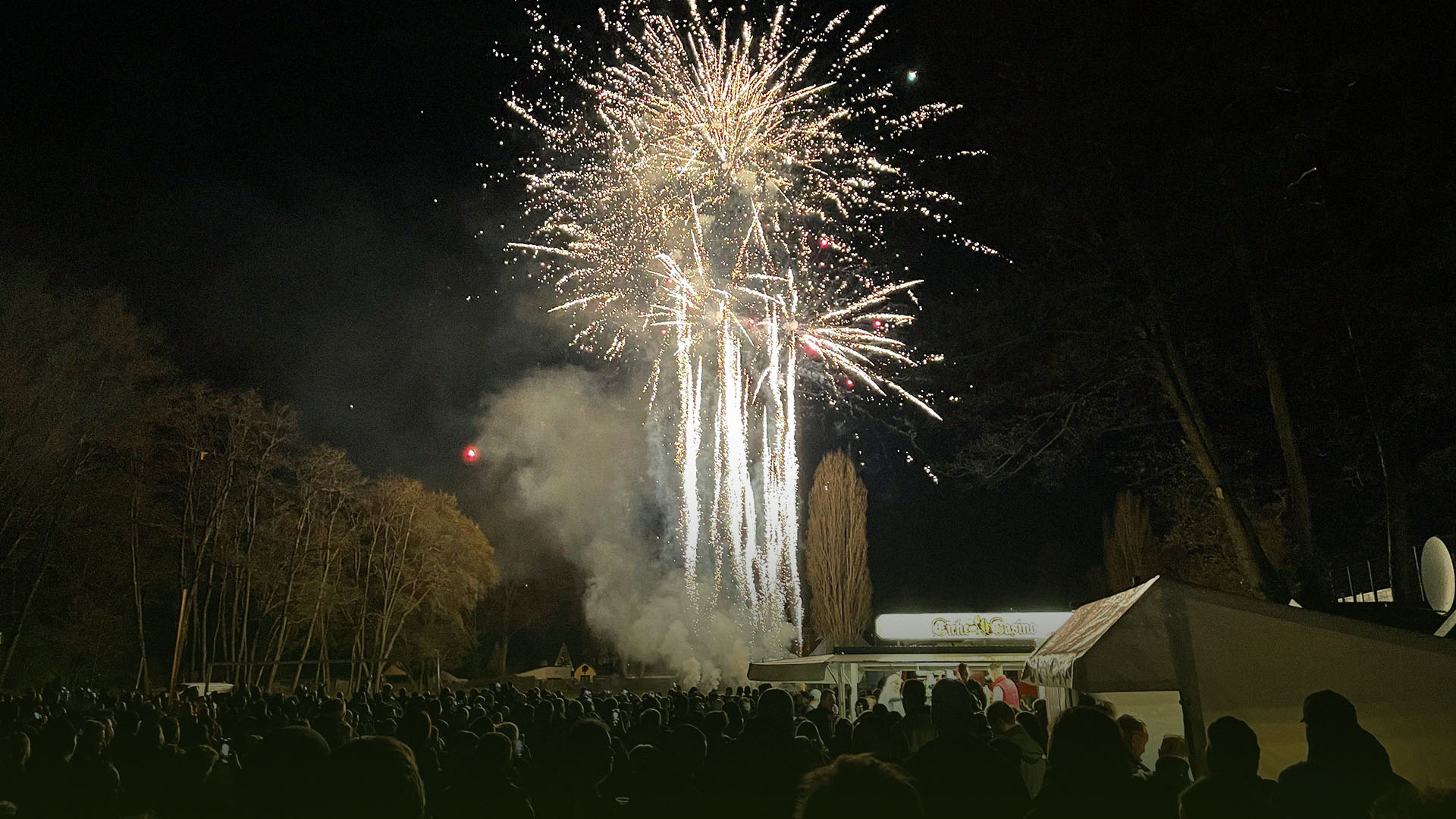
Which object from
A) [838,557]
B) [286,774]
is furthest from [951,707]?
[838,557]

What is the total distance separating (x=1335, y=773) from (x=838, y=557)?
118ft

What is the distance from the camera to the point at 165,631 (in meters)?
38.3

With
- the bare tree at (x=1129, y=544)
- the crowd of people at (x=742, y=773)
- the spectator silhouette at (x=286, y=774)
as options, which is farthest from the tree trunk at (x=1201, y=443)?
the bare tree at (x=1129, y=544)

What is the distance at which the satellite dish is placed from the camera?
10.0m

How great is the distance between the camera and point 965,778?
3494mm

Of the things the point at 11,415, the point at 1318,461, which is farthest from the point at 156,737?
the point at 11,415

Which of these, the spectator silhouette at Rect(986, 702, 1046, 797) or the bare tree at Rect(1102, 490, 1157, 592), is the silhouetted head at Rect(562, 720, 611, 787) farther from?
the bare tree at Rect(1102, 490, 1157, 592)

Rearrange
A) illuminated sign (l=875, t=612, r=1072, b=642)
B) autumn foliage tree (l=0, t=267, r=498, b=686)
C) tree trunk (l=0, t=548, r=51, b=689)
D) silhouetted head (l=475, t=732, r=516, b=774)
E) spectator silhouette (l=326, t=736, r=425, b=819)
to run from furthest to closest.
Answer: tree trunk (l=0, t=548, r=51, b=689)
illuminated sign (l=875, t=612, r=1072, b=642)
autumn foliage tree (l=0, t=267, r=498, b=686)
silhouetted head (l=475, t=732, r=516, b=774)
spectator silhouette (l=326, t=736, r=425, b=819)

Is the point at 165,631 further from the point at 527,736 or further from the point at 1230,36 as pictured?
the point at 1230,36

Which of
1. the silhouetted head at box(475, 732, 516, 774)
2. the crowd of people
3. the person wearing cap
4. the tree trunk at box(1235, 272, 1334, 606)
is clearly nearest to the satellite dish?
the tree trunk at box(1235, 272, 1334, 606)

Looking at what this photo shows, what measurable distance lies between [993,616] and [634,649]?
24298 mm

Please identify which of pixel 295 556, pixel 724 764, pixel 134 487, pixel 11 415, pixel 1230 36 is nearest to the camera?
pixel 724 764

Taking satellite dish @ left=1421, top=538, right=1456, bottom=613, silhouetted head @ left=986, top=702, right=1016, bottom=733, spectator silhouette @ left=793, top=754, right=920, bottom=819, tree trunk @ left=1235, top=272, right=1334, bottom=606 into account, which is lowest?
silhouetted head @ left=986, top=702, right=1016, bottom=733

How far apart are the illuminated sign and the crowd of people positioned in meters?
18.9
